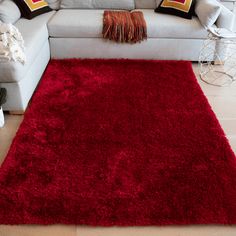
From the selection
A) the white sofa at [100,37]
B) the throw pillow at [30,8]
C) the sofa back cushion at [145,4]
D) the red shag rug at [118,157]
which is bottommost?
the red shag rug at [118,157]

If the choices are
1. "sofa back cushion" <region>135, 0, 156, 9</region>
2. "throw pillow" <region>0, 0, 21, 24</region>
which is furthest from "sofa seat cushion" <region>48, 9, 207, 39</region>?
"sofa back cushion" <region>135, 0, 156, 9</region>

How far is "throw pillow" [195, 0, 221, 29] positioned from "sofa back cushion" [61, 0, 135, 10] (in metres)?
0.80

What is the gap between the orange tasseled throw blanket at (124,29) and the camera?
2889 mm

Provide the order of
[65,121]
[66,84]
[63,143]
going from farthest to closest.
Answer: [66,84] → [65,121] → [63,143]

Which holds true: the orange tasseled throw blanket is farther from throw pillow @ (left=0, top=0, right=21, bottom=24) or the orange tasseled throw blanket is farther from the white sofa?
throw pillow @ (left=0, top=0, right=21, bottom=24)

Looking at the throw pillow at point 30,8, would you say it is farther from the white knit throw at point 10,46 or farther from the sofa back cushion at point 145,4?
the sofa back cushion at point 145,4

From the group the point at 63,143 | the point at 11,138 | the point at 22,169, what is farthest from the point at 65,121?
the point at 22,169

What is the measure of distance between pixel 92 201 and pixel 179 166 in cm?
58

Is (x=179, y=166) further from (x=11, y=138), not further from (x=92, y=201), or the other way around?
(x=11, y=138)

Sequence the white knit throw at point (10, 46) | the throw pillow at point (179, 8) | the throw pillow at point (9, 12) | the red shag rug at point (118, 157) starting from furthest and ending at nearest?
1. the throw pillow at point (179, 8)
2. the throw pillow at point (9, 12)
3. the white knit throw at point (10, 46)
4. the red shag rug at point (118, 157)

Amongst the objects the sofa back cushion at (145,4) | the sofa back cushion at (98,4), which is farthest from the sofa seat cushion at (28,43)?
the sofa back cushion at (145,4)

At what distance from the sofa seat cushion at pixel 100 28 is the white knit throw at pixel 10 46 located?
30.1 inches

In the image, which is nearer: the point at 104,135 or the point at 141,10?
the point at 104,135

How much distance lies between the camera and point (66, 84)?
2.64 metres
